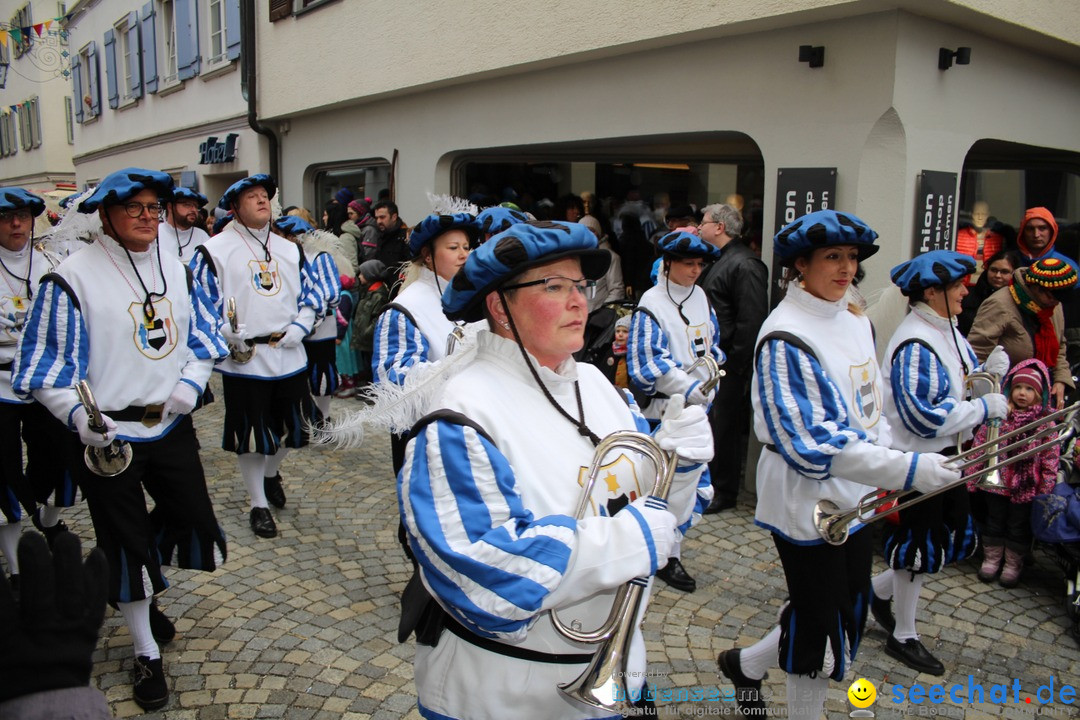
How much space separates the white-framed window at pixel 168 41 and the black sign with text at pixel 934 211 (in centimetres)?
1428

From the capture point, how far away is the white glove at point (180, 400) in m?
3.53

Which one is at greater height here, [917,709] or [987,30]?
[987,30]

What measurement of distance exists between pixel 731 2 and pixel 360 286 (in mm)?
5122

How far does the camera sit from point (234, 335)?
16.1ft

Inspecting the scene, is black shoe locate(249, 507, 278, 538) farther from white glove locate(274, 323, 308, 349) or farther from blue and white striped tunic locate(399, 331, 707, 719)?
blue and white striped tunic locate(399, 331, 707, 719)

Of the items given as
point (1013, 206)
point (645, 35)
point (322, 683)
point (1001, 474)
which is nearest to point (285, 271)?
point (322, 683)

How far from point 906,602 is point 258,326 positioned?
4152 millimetres

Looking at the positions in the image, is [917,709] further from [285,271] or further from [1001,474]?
[285,271]

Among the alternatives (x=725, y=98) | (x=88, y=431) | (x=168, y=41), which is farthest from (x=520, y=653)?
(x=168, y=41)

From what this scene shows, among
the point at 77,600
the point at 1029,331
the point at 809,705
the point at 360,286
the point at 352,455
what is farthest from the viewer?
the point at 360,286

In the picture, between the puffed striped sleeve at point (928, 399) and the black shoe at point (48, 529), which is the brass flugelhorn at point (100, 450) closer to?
the black shoe at point (48, 529)

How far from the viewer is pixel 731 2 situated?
17.8 feet

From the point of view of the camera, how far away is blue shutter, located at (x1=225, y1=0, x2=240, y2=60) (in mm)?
12266

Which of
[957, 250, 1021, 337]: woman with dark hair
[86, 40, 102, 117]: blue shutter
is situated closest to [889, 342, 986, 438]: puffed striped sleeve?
[957, 250, 1021, 337]: woman with dark hair
